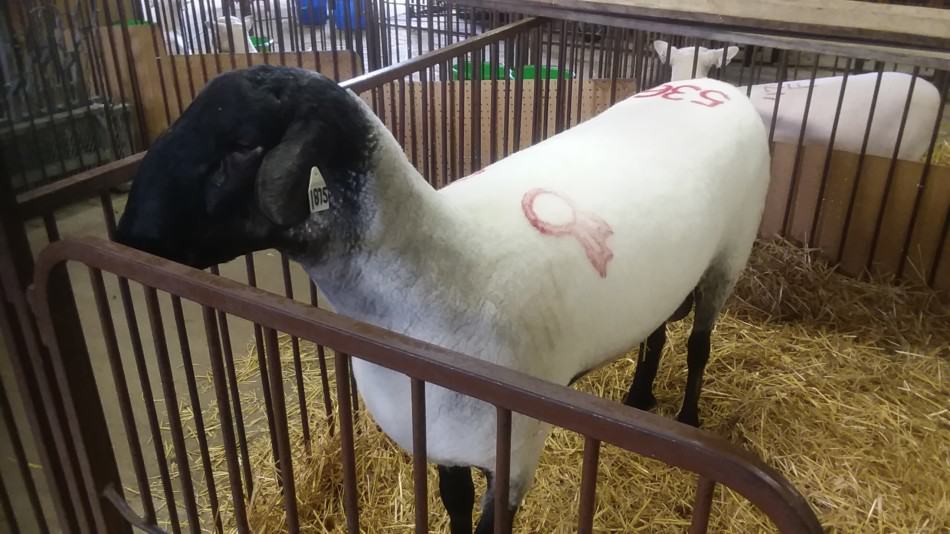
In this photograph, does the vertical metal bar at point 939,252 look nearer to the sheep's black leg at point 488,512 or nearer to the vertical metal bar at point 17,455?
the sheep's black leg at point 488,512

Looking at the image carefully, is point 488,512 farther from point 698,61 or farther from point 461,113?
point 698,61

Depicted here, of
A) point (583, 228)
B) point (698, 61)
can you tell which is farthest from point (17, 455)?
point (698, 61)

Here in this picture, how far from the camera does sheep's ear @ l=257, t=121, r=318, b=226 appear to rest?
0.90 m

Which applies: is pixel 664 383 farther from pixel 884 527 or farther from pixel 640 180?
pixel 640 180

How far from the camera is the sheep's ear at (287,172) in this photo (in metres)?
0.90

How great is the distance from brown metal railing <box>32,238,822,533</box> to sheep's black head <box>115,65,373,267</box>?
0.24ft

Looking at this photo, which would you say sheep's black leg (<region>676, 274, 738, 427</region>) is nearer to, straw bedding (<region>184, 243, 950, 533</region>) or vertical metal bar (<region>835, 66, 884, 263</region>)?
straw bedding (<region>184, 243, 950, 533</region>)

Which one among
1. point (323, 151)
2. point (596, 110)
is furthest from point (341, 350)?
point (596, 110)

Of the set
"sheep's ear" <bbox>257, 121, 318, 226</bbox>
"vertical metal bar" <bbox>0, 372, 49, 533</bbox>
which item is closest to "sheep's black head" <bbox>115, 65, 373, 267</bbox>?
"sheep's ear" <bbox>257, 121, 318, 226</bbox>

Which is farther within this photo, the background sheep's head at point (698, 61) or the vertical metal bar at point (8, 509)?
the background sheep's head at point (698, 61)

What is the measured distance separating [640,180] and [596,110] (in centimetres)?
209

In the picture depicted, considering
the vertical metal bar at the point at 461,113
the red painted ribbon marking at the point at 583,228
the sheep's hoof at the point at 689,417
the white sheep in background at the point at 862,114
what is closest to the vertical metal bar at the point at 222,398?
the red painted ribbon marking at the point at 583,228

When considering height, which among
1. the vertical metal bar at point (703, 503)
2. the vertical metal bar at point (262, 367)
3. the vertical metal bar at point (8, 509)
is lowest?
the vertical metal bar at point (8, 509)

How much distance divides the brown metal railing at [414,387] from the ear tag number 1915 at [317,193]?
0.16 metres
